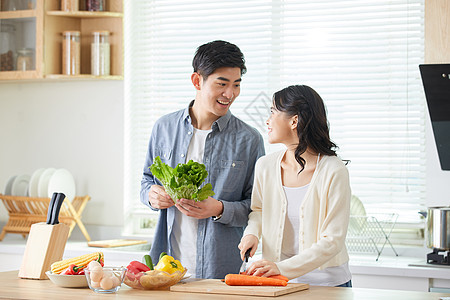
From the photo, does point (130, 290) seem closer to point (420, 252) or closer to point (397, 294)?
point (397, 294)

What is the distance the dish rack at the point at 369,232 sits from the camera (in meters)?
3.44

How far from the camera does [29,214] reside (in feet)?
12.7

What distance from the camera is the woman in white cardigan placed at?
2.07m

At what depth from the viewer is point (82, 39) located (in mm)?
4090

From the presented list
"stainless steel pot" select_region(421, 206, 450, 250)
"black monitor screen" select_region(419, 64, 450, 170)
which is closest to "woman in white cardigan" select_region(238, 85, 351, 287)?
"stainless steel pot" select_region(421, 206, 450, 250)

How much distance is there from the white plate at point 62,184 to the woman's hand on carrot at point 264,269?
2.06 m

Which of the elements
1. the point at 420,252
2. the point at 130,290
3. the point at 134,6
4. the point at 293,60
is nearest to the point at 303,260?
the point at 130,290

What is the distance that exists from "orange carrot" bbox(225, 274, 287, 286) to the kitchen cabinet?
2194 mm

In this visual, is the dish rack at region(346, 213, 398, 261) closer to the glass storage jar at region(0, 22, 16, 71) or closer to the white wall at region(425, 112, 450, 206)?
the white wall at region(425, 112, 450, 206)

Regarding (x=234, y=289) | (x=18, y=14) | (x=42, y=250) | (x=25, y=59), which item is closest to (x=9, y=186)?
(x=25, y=59)

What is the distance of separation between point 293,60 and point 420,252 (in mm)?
1248

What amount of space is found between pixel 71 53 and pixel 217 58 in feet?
5.59

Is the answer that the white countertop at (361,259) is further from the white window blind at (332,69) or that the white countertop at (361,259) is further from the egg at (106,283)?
the egg at (106,283)

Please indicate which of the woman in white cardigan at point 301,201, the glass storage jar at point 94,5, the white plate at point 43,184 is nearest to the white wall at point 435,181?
the woman in white cardigan at point 301,201
